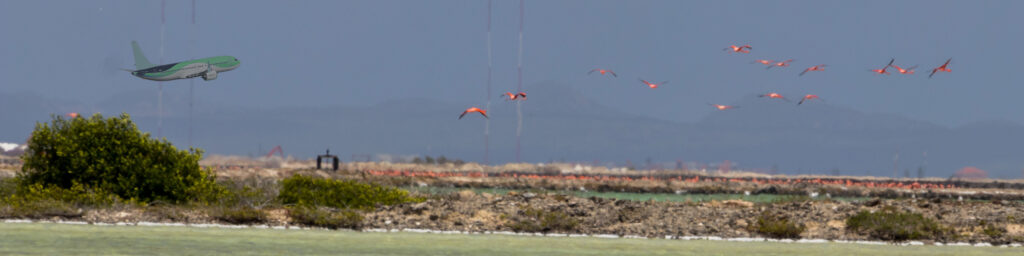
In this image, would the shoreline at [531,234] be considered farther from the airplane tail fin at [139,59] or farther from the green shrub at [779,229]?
the airplane tail fin at [139,59]

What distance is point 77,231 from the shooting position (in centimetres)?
1948

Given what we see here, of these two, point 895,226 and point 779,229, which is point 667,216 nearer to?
point 779,229

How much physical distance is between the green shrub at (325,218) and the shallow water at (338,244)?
29.4 inches

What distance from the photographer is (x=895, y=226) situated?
21.8 meters

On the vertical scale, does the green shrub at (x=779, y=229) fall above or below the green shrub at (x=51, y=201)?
below

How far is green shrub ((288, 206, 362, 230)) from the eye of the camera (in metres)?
22.1

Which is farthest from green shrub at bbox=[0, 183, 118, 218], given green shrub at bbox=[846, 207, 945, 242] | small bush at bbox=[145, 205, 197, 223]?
green shrub at bbox=[846, 207, 945, 242]

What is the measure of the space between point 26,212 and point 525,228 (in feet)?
29.4

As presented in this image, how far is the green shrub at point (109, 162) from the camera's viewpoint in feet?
81.2

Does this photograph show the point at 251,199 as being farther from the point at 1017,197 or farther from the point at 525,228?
the point at 1017,197

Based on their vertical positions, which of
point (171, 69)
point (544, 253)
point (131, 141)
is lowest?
point (544, 253)

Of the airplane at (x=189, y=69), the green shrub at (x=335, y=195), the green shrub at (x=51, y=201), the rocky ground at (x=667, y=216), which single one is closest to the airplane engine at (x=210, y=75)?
the airplane at (x=189, y=69)

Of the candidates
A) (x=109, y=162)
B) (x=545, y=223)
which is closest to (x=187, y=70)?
(x=109, y=162)

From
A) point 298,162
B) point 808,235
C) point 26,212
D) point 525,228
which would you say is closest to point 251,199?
point 26,212
